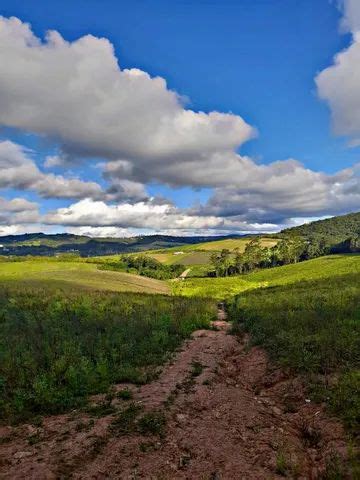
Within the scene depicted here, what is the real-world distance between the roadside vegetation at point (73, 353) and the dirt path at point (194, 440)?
1112mm

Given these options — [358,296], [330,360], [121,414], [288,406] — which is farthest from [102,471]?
[358,296]

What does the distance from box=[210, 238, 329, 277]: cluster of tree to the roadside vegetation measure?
10837cm

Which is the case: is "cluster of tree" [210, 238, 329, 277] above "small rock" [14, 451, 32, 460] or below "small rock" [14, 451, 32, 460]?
below

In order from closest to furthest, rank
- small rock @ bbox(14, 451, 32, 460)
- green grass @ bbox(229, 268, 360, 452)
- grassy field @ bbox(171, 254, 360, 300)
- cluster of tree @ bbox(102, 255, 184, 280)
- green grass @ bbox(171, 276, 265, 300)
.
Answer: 1. small rock @ bbox(14, 451, 32, 460)
2. green grass @ bbox(229, 268, 360, 452)
3. green grass @ bbox(171, 276, 265, 300)
4. grassy field @ bbox(171, 254, 360, 300)
5. cluster of tree @ bbox(102, 255, 184, 280)

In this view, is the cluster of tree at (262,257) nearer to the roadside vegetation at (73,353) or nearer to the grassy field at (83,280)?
the grassy field at (83,280)

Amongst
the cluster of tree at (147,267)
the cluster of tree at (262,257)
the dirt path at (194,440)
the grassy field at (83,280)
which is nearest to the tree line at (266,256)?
the cluster of tree at (262,257)

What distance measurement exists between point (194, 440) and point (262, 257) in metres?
133

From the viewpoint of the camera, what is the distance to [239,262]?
132125 mm

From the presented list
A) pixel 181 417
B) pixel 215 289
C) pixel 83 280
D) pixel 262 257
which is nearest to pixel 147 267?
pixel 262 257

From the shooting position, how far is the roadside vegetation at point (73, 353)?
1069 centimetres

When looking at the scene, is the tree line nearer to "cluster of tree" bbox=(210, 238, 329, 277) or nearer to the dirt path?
"cluster of tree" bbox=(210, 238, 329, 277)

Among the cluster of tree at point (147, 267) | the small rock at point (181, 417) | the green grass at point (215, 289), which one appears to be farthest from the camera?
the cluster of tree at point (147, 267)

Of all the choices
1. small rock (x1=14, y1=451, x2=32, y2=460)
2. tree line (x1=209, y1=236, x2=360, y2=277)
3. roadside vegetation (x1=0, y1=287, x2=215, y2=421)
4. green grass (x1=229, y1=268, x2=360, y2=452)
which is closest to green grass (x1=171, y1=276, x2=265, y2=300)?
roadside vegetation (x1=0, y1=287, x2=215, y2=421)

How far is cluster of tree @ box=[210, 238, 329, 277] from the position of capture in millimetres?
133250
